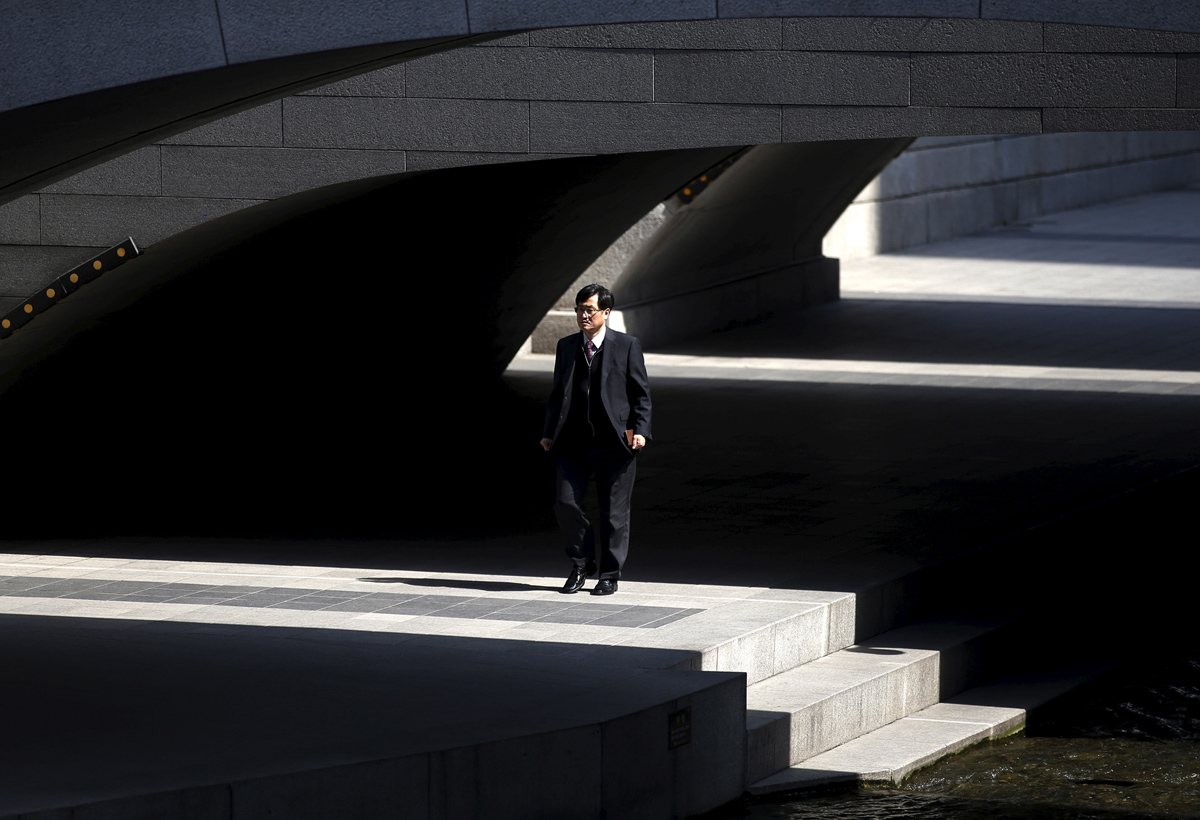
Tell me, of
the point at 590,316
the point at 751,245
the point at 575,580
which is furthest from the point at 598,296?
the point at 751,245

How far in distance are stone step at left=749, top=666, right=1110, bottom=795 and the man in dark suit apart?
164 centimetres

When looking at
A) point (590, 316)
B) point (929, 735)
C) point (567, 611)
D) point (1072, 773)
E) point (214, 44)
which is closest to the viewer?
point (214, 44)

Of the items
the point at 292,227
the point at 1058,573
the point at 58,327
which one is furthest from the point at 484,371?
the point at 1058,573

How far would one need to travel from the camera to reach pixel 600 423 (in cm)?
948

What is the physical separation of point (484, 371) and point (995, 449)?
5469 millimetres

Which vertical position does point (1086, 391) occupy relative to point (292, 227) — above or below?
below

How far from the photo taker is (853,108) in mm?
10289

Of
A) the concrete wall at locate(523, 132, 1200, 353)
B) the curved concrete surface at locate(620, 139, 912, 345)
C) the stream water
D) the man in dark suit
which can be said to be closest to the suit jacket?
the man in dark suit

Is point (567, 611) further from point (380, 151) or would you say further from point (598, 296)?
point (380, 151)

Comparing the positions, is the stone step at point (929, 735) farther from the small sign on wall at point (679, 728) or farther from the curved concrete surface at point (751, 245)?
the curved concrete surface at point (751, 245)

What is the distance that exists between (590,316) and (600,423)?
0.56 m

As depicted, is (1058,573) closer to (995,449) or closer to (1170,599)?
(1170,599)

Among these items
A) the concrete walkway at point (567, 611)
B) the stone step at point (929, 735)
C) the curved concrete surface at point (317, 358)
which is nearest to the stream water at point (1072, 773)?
the stone step at point (929, 735)

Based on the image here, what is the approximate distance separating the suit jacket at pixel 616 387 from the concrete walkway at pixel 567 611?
935 millimetres
